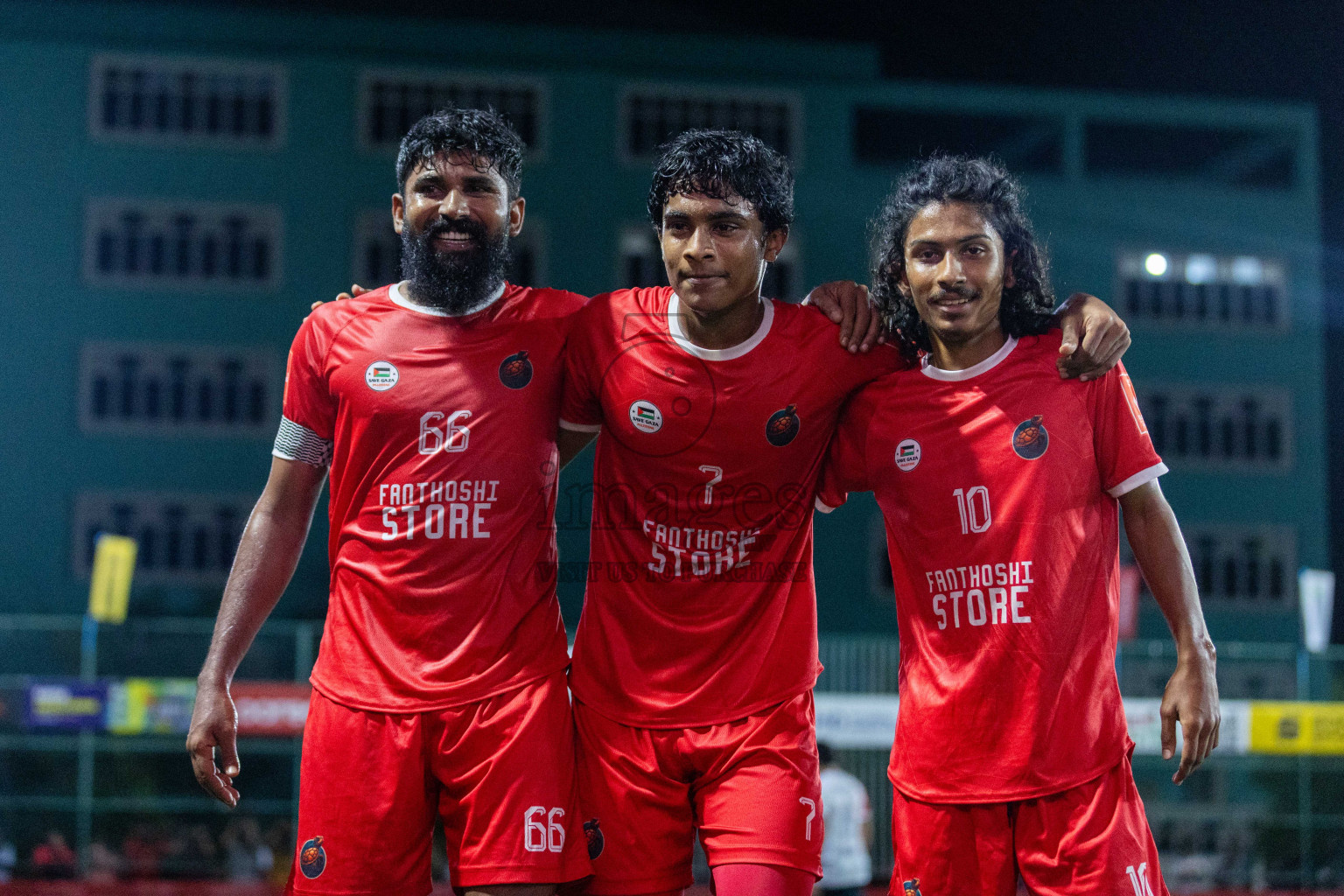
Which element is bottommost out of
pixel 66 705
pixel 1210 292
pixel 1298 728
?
pixel 1298 728

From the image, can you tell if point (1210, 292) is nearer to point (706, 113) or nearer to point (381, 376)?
point (706, 113)

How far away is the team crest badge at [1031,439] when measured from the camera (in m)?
3.29

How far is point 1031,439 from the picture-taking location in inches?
130

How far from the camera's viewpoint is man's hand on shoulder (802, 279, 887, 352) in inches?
142

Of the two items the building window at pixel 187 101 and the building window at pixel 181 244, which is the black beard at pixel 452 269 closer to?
the building window at pixel 181 244

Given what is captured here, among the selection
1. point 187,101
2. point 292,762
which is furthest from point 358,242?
point 292,762

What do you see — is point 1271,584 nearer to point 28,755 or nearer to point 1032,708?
point 28,755

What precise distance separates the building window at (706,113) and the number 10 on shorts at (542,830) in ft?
69.9

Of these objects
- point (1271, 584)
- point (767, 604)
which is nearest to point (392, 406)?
point (767, 604)

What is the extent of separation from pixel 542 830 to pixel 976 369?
5.49 ft

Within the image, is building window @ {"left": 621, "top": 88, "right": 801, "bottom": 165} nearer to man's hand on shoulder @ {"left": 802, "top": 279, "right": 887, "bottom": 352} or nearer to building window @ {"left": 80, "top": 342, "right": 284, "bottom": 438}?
building window @ {"left": 80, "top": 342, "right": 284, "bottom": 438}

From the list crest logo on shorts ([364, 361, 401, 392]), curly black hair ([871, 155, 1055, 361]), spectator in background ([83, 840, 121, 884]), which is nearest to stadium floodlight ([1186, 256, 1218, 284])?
spectator in background ([83, 840, 121, 884])

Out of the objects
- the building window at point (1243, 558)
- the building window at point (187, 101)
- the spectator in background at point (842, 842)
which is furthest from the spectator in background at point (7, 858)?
the building window at point (1243, 558)

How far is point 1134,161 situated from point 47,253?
23957 millimetres
